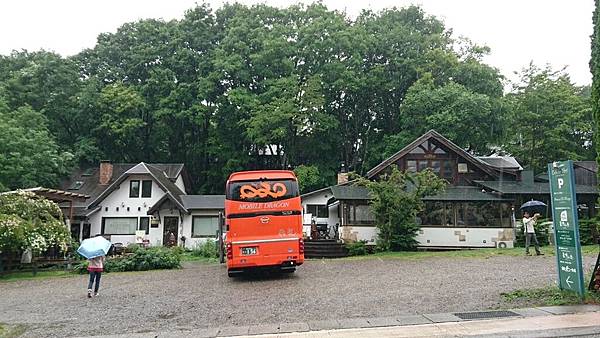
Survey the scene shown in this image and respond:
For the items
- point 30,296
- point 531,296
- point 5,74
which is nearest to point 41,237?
point 30,296

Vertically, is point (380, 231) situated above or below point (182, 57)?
below

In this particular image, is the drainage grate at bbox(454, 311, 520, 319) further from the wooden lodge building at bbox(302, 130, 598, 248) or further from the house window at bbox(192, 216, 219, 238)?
the house window at bbox(192, 216, 219, 238)

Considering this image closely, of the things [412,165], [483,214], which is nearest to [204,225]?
[412,165]

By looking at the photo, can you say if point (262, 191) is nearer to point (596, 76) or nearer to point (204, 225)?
point (596, 76)

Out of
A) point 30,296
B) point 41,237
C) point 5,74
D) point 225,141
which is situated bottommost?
point 30,296

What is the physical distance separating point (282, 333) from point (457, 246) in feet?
63.8

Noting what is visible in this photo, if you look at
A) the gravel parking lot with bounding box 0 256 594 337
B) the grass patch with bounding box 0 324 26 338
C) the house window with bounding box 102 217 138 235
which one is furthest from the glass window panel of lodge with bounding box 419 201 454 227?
the grass patch with bounding box 0 324 26 338

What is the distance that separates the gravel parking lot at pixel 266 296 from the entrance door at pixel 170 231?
12.9 m

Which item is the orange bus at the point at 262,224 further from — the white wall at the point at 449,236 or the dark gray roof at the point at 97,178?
the dark gray roof at the point at 97,178

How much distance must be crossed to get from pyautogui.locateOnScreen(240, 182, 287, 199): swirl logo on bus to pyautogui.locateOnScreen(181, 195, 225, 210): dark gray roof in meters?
15.8

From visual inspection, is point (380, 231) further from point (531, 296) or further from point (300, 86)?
point (300, 86)

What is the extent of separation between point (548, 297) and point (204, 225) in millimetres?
23853

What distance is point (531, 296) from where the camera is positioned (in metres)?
8.60

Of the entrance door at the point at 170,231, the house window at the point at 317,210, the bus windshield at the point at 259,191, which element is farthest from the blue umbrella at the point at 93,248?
the house window at the point at 317,210
